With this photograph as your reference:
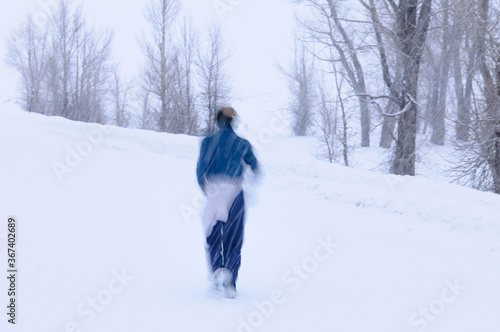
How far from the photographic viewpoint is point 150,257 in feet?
18.9

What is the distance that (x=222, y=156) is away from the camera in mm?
4605

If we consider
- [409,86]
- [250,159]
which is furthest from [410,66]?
[250,159]

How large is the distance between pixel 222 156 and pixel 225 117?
0.37 meters

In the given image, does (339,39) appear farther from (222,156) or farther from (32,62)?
(32,62)

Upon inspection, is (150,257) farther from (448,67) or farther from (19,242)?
(448,67)

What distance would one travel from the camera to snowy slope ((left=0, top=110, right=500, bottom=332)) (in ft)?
13.7

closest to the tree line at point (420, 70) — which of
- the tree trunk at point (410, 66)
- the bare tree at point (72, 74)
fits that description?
the tree trunk at point (410, 66)

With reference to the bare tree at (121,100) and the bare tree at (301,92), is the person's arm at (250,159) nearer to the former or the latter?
the bare tree at (301,92)

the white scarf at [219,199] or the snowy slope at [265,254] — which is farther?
the white scarf at [219,199]

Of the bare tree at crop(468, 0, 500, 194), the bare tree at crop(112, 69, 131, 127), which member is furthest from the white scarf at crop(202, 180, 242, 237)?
the bare tree at crop(112, 69, 131, 127)

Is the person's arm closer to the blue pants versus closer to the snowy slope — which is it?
the snowy slope

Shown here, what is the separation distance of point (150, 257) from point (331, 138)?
16.1 metres

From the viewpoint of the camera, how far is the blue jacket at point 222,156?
4605mm

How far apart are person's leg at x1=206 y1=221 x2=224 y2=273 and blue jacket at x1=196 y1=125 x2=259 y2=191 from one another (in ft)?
1.29
